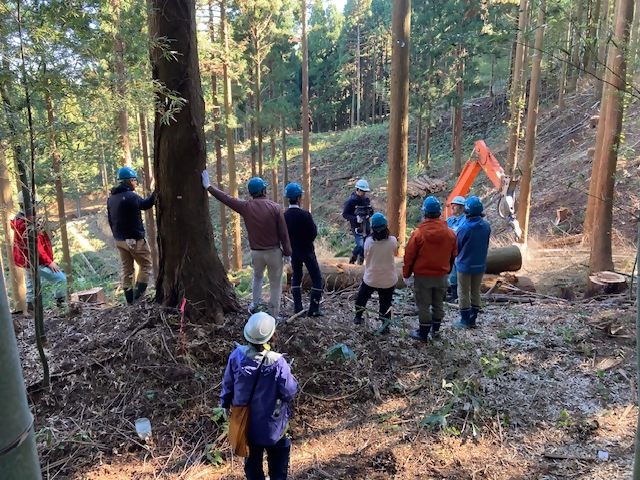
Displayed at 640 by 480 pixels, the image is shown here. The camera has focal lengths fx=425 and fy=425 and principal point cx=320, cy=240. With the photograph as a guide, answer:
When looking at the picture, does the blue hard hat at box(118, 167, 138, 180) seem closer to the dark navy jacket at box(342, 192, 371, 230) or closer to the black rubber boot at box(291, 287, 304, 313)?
the black rubber boot at box(291, 287, 304, 313)

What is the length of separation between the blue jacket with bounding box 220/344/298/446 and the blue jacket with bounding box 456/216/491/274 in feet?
14.4

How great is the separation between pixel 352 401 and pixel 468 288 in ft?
9.79

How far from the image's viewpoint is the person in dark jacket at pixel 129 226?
6.20 m

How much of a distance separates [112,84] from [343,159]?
3349cm

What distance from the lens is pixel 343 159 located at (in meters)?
37.1

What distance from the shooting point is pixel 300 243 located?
645cm

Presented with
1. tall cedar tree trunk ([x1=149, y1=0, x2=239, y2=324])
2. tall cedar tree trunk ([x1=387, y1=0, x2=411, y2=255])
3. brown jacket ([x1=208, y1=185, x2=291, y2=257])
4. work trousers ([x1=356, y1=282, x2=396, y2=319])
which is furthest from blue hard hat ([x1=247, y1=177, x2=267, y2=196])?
tall cedar tree trunk ([x1=387, y1=0, x2=411, y2=255])

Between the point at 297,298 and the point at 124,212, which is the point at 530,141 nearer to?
the point at 297,298

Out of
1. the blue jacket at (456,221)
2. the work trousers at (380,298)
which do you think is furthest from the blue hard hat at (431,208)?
the blue jacket at (456,221)

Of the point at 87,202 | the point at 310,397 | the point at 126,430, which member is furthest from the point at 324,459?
the point at 87,202

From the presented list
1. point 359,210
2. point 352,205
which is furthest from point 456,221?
point 352,205

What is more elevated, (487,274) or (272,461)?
(487,274)

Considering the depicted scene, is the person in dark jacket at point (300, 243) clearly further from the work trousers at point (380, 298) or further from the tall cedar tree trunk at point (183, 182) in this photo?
the tall cedar tree trunk at point (183, 182)

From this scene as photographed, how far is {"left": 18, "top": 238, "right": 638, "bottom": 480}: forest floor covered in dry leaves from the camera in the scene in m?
3.99
